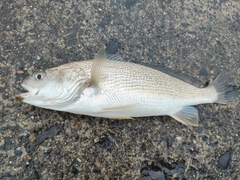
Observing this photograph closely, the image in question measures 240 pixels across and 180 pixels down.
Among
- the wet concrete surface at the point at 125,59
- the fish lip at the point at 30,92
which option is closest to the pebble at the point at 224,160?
the wet concrete surface at the point at 125,59

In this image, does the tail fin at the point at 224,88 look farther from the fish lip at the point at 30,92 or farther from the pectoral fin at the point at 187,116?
the fish lip at the point at 30,92

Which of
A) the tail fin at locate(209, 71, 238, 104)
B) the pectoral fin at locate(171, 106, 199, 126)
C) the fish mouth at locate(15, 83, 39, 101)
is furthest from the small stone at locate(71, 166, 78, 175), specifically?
the tail fin at locate(209, 71, 238, 104)

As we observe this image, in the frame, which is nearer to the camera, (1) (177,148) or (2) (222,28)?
(1) (177,148)

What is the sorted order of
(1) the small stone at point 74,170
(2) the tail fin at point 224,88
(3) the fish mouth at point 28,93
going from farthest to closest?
(2) the tail fin at point 224,88 → (1) the small stone at point 74,170 → (3) the fish mouth at point 28,93

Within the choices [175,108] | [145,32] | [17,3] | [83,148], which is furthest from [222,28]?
[17,3]

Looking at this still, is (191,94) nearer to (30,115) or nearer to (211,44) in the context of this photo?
(211,44)

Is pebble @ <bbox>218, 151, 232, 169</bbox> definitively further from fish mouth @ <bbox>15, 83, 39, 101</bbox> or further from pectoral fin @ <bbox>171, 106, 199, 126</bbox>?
fish mouth @ <bbox>15, 83, 39, 101</bbox>
